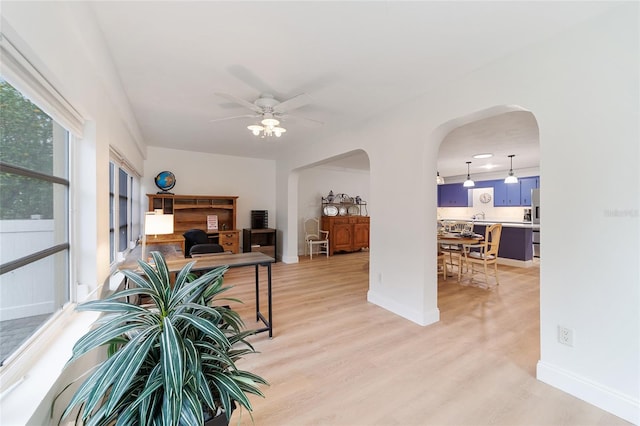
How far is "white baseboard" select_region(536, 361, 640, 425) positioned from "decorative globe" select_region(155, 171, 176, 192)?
19.9ft

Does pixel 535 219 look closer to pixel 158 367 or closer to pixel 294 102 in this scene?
pixel 294 102

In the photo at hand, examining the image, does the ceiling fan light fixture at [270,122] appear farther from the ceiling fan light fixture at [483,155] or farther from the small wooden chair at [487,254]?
the ceiling fan light fixture at [483,155]

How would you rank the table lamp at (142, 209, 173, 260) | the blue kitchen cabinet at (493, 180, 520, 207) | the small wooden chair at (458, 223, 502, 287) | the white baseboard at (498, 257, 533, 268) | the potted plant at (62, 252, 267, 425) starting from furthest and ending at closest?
1. the blue kitchen cabinet at (493, 180, 520, 207)
2. the white baseboard at (498, 257, 533, 268)
3. the small wooden chair at (458, 223, 502, 287)
4. the table lamp at (142, 209, 173, 260)
5. the potted plant at (62, 252, 267, 425)

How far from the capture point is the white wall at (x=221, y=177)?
5359 millimetres

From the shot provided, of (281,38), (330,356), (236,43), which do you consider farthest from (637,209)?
(236,43)

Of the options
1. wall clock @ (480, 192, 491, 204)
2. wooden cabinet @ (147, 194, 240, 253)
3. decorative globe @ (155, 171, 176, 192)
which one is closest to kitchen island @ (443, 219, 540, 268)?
wall clock @ (480, 192, 491, 204)

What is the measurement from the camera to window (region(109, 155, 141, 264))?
2.84 meters

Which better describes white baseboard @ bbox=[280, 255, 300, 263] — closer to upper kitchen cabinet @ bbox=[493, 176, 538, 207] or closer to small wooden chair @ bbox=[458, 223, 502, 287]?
small wooden chair @ bbox=[458, 223, 502, 287]

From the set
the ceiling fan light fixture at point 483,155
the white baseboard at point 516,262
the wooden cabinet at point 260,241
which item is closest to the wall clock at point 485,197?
the white baseboard at point 516,262

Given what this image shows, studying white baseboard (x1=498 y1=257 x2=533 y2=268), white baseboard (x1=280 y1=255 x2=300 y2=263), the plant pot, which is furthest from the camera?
white baseboard (x1=280 y1=255 x2=300 y2=263)

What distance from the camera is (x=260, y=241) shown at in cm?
637

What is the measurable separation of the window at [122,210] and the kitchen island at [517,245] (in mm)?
7095

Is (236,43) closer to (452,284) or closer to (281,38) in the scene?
(281,38)

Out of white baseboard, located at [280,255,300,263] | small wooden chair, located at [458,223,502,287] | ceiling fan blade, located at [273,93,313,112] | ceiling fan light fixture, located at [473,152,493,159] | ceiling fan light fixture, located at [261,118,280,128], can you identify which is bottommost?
white baseboard, located at [280,255,300,263]
